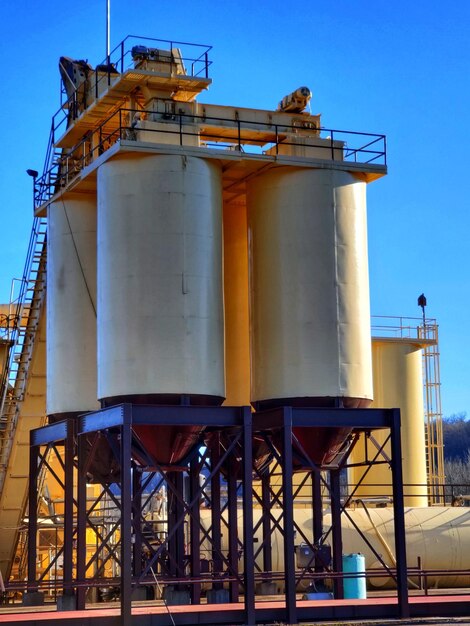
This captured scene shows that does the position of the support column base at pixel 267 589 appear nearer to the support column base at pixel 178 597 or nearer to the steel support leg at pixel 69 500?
the support column base at pixel 178 597

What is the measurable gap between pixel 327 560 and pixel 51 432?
A: 28.0ft

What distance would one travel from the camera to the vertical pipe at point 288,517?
2806 centimetres

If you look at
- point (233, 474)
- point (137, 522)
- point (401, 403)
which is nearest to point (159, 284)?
point (233, 474)

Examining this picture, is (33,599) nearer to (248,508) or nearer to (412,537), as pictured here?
(248,508)

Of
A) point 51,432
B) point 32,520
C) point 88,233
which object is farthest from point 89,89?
point 32,520

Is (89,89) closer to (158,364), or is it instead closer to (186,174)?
(186,174)

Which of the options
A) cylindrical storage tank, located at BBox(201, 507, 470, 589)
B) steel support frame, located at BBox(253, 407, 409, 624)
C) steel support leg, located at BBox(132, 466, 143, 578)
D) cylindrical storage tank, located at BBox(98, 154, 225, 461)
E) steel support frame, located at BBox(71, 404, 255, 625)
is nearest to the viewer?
steel support frame, located at BBox(71, 404, 255, 625)

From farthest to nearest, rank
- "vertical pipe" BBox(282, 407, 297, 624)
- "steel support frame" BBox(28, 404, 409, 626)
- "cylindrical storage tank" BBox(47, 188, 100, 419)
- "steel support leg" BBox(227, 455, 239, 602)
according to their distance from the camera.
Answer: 1. "cylindrical storage tank" BBox(47, 188, 100, 419)
2. "steel support leg" BBox(227, 455, 239, 602)
3. "vertical pipe" BBox(282, 407, 297, 624)
4. "steel support frame" BBox(28, 404, 409, 626)

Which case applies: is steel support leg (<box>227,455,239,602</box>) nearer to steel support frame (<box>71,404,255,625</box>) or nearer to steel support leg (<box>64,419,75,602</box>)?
steel support frame (<box>71,404,255,625</box>)

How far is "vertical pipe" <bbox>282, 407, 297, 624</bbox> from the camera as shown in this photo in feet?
92.1

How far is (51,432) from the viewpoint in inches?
1329

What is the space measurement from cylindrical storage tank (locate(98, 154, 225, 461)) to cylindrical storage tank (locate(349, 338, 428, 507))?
22.5 m

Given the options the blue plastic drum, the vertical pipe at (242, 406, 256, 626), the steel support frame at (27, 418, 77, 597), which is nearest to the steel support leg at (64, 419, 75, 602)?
the steel support frame at (27, 418, 77, 597)

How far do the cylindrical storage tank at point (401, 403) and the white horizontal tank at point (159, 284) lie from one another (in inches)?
885
